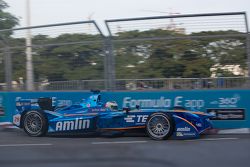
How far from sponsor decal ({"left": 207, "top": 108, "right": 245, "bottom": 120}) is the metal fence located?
54 centimetres

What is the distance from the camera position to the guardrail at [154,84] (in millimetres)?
9727

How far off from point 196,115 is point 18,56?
5395 mm

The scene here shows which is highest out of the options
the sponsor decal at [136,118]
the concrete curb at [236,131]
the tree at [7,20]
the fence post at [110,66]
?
the tree at [7,20]

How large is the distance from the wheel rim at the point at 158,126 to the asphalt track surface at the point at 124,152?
8.4 inches

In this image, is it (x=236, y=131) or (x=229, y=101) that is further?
(x=229, y=101)

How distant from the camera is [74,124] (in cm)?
901

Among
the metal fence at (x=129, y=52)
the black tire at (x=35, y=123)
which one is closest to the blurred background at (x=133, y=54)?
the metal fence at (x=129, y=52)

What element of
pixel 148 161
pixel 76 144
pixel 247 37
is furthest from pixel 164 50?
pixel 148 161

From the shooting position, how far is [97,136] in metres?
9.26

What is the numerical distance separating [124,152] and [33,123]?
300cm

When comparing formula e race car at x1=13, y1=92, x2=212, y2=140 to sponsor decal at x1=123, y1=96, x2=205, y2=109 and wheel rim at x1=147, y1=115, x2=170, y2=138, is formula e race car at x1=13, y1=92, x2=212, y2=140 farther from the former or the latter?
sponsor decal at x1=123, y1=96, x2=205, y2=109

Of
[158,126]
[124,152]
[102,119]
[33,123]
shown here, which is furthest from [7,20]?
[124,152]

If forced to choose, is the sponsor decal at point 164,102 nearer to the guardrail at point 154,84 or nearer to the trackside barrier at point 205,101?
the trackside barrier at point 205,101

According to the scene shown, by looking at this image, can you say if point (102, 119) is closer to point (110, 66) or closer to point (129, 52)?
point (110, 66)
